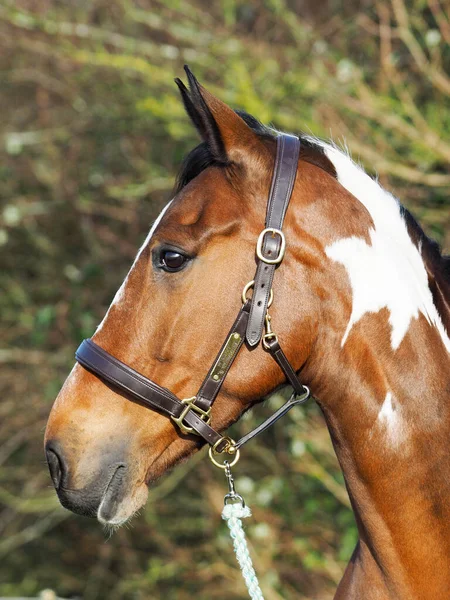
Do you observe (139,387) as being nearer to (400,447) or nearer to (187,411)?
(187,411)

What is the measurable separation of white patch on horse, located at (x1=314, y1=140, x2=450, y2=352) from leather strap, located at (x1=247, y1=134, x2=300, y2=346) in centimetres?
14

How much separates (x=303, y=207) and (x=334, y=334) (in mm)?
312

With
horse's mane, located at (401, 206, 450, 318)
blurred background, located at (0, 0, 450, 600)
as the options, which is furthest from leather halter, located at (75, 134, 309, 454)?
blurred background, located at (0, 0, 450, 600)

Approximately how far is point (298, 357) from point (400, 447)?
1.03ft

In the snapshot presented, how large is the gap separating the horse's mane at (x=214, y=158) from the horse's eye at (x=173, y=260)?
0.25 meters

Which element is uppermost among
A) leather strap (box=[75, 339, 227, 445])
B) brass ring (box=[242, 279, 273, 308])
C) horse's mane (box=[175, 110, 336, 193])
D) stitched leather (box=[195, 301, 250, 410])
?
horse's mane (box=[175, 110, 336, 193])

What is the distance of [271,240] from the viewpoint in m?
1.71

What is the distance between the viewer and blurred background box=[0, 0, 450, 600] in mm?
4234

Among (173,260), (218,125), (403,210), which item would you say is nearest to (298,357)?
(173,260)

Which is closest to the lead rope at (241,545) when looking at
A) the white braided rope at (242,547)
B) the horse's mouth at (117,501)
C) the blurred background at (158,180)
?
the white braided rope at (242,547)

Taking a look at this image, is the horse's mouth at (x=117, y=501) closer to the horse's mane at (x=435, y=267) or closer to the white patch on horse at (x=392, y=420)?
the white patch on horse at (x=392, y=420)

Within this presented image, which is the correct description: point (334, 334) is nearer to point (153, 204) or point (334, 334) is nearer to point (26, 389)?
point (153, 204)

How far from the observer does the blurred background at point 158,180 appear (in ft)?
13.9

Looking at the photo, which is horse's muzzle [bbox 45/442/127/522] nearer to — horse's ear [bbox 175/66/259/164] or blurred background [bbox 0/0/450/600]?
horse's ear [bbox 175/66/259/164]
